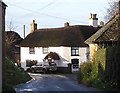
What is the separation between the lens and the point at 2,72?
1537 cm

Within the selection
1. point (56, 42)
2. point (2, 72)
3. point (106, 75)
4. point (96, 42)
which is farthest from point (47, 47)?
point (2, 72)

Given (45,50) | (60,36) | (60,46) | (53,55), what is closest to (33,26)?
(60,36)

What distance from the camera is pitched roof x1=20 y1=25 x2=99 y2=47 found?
43.2 m

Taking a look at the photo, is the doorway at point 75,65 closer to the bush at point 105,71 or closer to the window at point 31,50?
the window at point 31,50

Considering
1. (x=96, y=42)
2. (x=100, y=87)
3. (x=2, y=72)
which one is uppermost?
(x=96, y=42)

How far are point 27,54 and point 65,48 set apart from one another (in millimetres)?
7906

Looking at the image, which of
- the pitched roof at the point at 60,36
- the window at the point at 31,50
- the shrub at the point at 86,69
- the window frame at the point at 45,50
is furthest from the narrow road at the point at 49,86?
the window at the point at 31,50

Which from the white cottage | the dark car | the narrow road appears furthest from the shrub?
the white cottage

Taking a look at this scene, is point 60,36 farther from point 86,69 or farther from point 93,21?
point 86,69

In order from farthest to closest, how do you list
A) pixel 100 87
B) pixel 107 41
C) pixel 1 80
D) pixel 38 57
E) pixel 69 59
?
1. pixel 38 57
2. pixel 69 59
3. pixel 107 41
4. pixel 100 87
5. pixel 1 80

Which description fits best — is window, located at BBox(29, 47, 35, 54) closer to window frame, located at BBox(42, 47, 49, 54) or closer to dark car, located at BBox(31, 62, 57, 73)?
window frame, located at BBox(42, 47, 49, 54)

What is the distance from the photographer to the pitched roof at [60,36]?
43.2 metres

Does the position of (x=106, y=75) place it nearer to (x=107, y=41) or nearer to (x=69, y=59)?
(x=107, y=41)

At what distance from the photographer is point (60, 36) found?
150 ft
